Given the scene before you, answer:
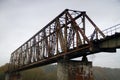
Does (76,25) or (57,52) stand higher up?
(76,25)

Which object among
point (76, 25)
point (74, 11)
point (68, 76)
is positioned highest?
point (74, 11)

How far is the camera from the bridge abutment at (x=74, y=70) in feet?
110

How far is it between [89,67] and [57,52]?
631 centimetres

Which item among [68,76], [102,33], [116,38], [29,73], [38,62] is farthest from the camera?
[29,73]

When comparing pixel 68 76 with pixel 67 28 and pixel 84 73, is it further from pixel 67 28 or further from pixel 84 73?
pixel 67 28

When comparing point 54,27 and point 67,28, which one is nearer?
point 67,28

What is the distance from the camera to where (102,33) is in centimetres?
3091

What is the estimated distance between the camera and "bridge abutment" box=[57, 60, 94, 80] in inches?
1316

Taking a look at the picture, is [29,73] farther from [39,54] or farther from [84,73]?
[84,73]

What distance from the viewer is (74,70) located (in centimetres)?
3394

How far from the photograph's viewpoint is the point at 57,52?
1522 inches

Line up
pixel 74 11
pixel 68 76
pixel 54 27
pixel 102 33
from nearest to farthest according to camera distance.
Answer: pixel 102 33, pixel 68 76, pixel 74 11, pixel 54 27

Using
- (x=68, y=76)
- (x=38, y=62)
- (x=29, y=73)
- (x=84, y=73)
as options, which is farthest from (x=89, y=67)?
(x=29, y=73)

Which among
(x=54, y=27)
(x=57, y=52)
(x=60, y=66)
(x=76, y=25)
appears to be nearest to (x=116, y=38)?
(x=76, y=25)
